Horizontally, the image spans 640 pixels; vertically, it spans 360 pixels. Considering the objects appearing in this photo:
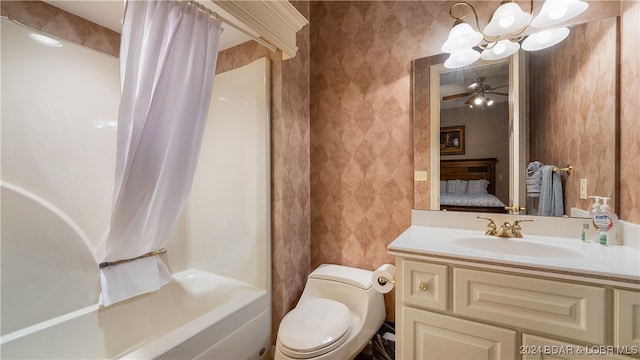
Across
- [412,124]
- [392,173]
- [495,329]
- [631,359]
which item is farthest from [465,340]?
[412,124]

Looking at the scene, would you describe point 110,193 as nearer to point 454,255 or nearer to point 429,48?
point 454,255

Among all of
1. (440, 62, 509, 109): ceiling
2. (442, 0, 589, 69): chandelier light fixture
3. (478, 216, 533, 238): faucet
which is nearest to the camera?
(442, 0, 589, 69): chandelier light fixture

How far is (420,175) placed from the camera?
155 cm

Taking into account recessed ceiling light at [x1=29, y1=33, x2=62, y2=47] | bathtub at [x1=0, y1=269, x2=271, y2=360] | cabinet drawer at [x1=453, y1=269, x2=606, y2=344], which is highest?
recessed ceiling light at [x1=29, y1=33, x2=62, y2=47]

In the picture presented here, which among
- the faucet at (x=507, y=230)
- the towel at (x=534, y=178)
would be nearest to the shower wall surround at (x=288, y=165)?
the faucet at (x=507, y=230)

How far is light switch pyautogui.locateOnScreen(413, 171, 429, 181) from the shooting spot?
154 cm

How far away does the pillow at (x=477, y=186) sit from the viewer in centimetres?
140

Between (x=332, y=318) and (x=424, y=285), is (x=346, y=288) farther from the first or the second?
(x=424, y=285)

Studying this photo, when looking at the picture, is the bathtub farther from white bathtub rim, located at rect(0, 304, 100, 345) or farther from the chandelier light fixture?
the chandelier light fixture

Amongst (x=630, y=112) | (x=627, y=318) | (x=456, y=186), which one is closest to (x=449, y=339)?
(x=627, y=318)

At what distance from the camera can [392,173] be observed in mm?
1642

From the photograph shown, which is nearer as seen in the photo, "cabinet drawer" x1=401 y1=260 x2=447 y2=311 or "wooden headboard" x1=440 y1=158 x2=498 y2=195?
"cabinet drawer" x1=401 y1=260 x2=447 y2=311

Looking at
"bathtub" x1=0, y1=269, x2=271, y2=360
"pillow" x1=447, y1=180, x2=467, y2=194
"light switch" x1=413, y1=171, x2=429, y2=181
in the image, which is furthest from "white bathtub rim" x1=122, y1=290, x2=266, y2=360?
"pillow" x1=447, y1=180, x2=467, y2=194

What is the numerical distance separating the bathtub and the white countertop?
0.96 m
